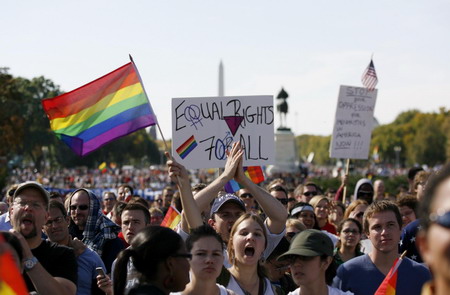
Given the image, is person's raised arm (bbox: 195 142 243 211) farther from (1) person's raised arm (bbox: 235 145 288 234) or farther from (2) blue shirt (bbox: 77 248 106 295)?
(2) blue shirt (bbox: 77 248 106 295)

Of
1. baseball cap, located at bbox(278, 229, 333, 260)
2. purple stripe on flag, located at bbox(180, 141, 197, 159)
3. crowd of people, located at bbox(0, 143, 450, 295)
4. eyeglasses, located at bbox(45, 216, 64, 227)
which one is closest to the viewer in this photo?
crowd of people, located at bbox(0, 143, 450, 295)

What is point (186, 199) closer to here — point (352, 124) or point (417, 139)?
point (352, 124)

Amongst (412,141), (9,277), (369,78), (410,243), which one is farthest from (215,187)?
(412,141)

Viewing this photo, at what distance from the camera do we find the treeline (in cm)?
11144

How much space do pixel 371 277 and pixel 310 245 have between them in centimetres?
88

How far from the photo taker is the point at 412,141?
411 feet

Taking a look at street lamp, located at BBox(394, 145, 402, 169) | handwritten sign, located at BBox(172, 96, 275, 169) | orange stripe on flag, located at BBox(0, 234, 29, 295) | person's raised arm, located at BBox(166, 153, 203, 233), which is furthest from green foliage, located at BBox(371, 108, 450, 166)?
orange stripe on flag, located at BBox(0, 234, 29, 295)

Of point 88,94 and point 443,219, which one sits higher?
point 88,94

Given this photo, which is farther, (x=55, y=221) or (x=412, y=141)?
(x=412, y=141)

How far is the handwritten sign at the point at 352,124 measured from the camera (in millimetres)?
12648

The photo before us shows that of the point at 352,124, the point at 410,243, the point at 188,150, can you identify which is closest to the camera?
the point at 410,243

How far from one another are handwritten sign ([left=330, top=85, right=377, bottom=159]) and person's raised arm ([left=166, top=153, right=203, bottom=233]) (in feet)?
24.9

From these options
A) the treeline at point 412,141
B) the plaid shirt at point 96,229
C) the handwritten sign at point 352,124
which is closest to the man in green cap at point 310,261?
the plaid shirt at point 96,229

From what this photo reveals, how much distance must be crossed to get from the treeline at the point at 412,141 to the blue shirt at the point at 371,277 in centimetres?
7731
